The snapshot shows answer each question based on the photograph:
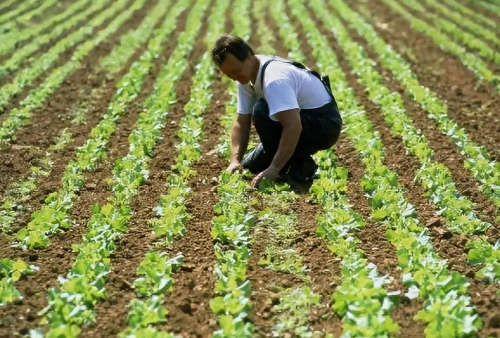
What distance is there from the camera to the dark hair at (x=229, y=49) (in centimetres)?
540

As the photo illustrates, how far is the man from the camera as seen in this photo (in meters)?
5.52

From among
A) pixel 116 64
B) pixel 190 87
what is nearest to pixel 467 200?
pixel 190 87

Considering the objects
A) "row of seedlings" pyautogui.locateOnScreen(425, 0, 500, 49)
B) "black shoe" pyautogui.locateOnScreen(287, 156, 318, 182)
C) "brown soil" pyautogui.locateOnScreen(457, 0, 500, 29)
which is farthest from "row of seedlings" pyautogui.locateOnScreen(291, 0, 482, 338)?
"brown soil" pyautogui.locateOnScreen(457, 0, 500, 29)

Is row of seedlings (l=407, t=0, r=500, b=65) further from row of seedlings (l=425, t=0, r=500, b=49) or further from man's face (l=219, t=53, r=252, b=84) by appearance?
man's face (l=219, t=53, r=252, b=84)

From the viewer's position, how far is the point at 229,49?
5.41m

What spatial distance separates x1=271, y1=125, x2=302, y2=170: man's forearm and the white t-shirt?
0.16m

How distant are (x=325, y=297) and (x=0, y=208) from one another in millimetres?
2972

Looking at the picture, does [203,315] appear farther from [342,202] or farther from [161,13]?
[161,13]

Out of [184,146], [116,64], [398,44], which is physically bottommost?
[398,44]

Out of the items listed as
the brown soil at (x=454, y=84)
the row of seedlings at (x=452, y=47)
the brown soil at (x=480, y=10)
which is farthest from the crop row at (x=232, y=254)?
the brown soil at (x=480, y=10)

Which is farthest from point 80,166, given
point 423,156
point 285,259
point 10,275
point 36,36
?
point 36,36

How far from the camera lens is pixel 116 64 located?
12.3 m

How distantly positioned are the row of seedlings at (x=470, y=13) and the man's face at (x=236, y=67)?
39.8 ft

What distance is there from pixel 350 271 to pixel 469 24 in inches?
531
